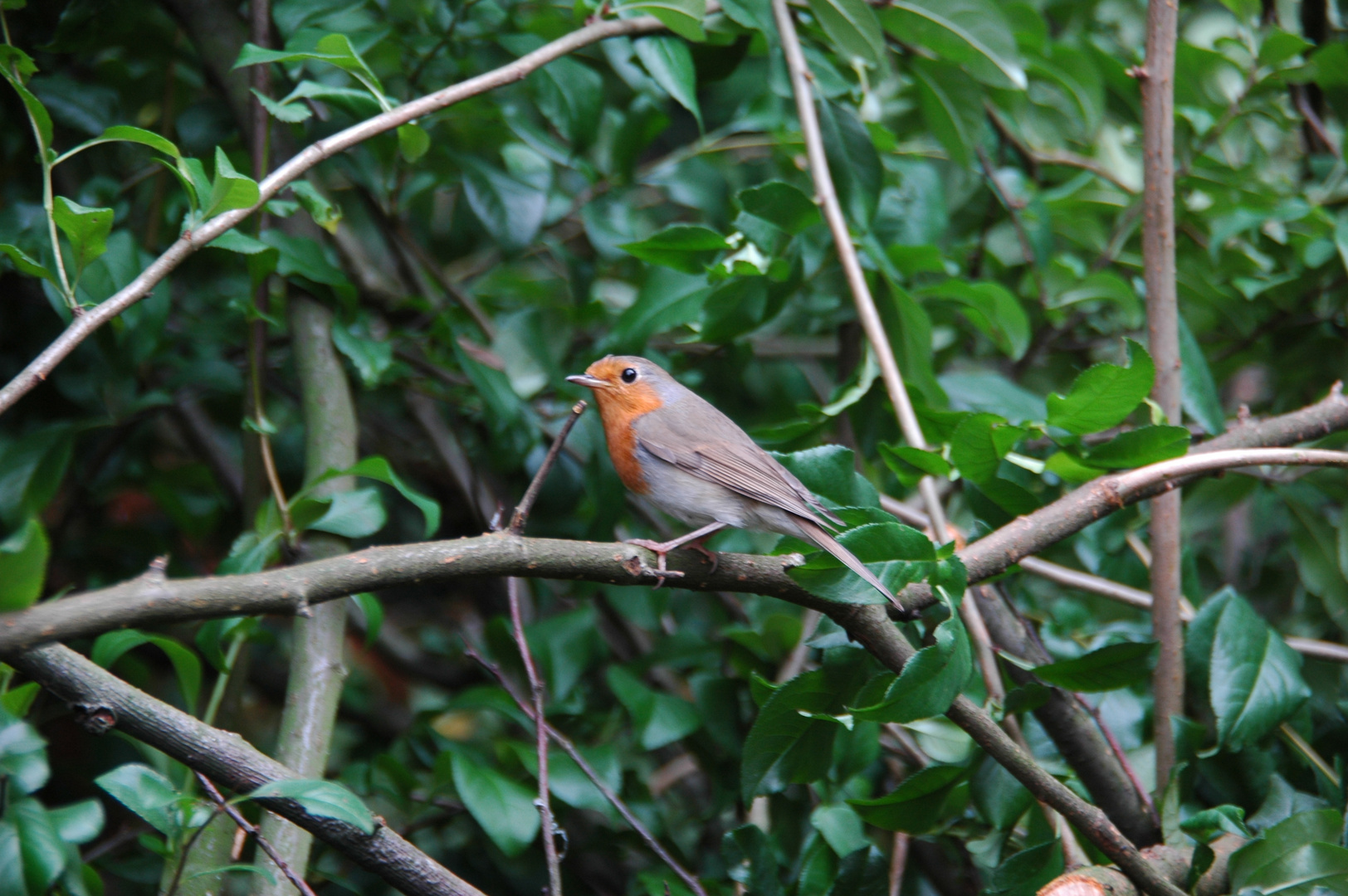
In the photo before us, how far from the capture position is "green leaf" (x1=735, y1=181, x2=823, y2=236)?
2.44m

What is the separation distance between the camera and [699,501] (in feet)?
8.53

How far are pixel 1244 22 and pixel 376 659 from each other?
4615 mm

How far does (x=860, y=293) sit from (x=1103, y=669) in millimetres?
1080

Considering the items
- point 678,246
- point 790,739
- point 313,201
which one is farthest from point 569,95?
point 790,739

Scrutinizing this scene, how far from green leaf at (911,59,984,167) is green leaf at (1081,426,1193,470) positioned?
3.92 feet

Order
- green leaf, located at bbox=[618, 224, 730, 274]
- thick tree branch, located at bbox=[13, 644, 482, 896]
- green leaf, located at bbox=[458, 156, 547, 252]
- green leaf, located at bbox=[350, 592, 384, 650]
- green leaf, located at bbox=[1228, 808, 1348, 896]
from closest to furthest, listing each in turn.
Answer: thick tree branch, located at bbox=[13, 644, 482, 896], green leaf, located at bbox=[1228, 808, 1348, 896], green leaf, located at bbox=[350, 592, 384, 650], green leaf, located at bbox=[618, 224, 730, 274], green leaf, located at bbox=[458, 156, 547, 252]

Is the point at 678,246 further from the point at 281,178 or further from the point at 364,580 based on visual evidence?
the point at 364,580

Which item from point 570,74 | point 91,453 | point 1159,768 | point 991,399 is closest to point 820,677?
point 1159,768

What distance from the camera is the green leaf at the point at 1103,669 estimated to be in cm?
207

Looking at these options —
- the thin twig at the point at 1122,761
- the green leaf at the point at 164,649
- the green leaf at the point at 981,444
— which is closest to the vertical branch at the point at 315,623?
the green leaf at the point at 164,649

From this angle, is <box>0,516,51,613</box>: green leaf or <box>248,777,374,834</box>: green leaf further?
<box>248,777,374,834</box>: green leaf

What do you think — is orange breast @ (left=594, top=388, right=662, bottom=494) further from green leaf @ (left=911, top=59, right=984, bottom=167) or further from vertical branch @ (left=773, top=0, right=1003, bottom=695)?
green leaf @ (left=911, top=59, right=984, bottom=167)

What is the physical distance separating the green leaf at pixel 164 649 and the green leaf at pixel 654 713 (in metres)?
1.05

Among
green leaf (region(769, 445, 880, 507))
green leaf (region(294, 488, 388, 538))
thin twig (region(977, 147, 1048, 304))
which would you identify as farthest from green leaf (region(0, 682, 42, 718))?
Answer: thin twig (region(977, 147, 1048, 304))
